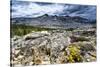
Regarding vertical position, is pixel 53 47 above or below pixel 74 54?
above

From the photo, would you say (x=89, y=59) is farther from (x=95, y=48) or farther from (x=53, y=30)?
(x=53, y=30)

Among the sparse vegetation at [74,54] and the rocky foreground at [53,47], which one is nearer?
the rocky foreground at [53,47]

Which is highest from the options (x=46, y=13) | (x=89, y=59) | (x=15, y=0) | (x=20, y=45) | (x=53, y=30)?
(x=15, y=0)

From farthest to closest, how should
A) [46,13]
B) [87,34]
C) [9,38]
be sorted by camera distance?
[87,34] → [46,13] → [9,38]

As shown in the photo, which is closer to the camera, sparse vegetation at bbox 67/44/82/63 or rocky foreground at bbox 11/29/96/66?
rocky foreground at bbox 11/29/96/66

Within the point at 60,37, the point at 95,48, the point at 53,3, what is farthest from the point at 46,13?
the point at 95,48

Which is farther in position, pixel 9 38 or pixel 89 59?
pixel 89 59

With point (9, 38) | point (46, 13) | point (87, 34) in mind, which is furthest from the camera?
point (87, 34)

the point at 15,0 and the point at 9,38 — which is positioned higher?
the point at 15,0
